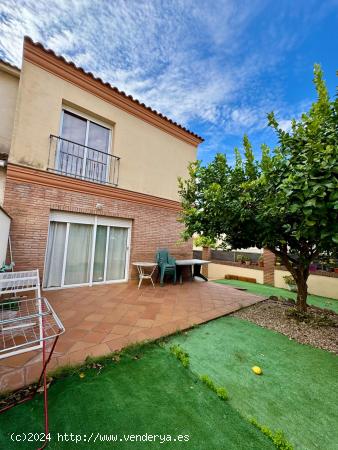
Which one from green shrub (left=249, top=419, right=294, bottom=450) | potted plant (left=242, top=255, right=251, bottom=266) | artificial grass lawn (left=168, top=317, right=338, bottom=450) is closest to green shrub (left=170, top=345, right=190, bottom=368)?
artificial grass lawn (left=168, top=317, right=338, bottom=450)

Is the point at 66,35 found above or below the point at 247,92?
below

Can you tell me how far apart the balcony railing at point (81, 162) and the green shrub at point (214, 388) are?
20.6 ft

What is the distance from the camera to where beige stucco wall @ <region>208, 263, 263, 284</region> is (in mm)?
10828

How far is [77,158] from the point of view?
6.60 m

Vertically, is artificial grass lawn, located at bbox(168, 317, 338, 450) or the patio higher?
the patio

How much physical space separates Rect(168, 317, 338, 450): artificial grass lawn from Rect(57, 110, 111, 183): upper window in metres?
5.78

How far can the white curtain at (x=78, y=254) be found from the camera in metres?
6.29

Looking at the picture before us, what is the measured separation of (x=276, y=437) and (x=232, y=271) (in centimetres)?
1090

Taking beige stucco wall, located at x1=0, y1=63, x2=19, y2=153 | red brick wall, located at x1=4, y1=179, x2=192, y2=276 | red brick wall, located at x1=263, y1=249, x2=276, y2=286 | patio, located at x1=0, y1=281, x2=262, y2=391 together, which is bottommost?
patio, located at x1=0, y1=281, x2=262, y2=391

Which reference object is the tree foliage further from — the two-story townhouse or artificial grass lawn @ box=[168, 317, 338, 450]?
the two-story townhouse

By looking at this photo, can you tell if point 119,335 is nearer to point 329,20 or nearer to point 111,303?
point 111,303

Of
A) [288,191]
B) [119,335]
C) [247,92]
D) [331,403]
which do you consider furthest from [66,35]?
[331,403]

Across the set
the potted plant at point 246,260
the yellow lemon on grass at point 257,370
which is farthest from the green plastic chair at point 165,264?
the potted plant at point 246,260

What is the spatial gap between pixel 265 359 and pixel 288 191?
101 inches
